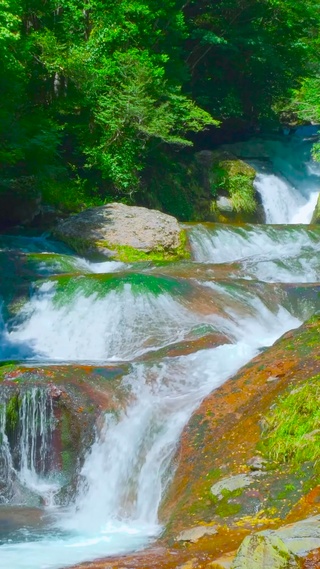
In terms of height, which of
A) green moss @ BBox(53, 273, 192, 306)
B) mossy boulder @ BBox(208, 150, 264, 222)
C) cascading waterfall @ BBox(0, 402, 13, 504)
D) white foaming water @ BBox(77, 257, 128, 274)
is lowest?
cascading waterfall @ BBox(0, 402, 13, 504)

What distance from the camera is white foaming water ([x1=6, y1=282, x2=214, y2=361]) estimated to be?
12195mm

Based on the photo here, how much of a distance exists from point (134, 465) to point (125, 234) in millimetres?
9414

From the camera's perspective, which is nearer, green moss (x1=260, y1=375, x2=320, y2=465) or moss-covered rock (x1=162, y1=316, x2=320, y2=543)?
moss-covered rock (x1=162, y1=316, x2=320, y2=543)

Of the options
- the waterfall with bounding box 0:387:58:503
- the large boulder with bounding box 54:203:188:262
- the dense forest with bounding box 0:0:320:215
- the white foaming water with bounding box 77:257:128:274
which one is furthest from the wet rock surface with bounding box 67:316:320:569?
the dense forest with bounding box 0:0:320:215

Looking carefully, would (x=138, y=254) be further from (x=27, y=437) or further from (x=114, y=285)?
(x=27, y=437)

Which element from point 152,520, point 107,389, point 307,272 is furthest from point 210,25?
point 152,520

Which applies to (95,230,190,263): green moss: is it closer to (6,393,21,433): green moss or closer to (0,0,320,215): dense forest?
(0,0,320,215): dense forest

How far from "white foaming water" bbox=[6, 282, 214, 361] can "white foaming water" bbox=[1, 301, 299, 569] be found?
2.01 meters

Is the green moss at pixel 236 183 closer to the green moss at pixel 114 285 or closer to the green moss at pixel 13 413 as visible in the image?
the green moss at pixel 114 285

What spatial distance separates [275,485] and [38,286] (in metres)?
8.14

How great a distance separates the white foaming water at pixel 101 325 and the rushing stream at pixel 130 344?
0.07 feet

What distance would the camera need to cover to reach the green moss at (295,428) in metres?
6.77

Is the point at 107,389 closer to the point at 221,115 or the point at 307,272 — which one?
the point at 307,272

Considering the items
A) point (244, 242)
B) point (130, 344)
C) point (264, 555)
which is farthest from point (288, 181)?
point (264, 555)
